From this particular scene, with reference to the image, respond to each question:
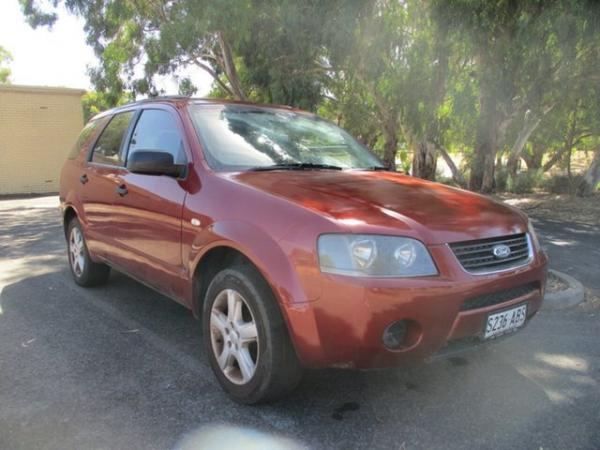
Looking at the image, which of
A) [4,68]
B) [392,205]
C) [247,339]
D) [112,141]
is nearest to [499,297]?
[392,205]

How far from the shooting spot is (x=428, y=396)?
10.3 feet

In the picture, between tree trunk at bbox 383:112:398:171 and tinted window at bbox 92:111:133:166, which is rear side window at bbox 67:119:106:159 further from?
tree trunk at bbox 383:112:398:171

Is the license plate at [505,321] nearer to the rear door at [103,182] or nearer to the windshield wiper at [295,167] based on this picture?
the windshield wiper at [295,167]

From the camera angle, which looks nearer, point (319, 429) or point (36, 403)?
point (319, 429)

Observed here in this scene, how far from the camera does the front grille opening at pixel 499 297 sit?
271cm

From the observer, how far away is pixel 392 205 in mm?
2930

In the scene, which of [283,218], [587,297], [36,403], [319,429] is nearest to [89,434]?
[36,403]

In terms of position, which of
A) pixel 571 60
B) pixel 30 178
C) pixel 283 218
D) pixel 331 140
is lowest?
pixel 30 178

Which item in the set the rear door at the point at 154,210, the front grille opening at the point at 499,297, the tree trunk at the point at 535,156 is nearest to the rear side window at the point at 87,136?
the rear door at the point at 154,210

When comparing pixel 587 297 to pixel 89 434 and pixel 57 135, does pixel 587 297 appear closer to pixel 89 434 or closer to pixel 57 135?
pixel 89 434

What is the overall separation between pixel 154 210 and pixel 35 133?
18.5m

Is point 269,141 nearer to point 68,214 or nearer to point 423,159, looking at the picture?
point 68,214

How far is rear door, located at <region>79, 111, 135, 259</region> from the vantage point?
445 centimetres

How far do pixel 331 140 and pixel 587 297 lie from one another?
2.91m
